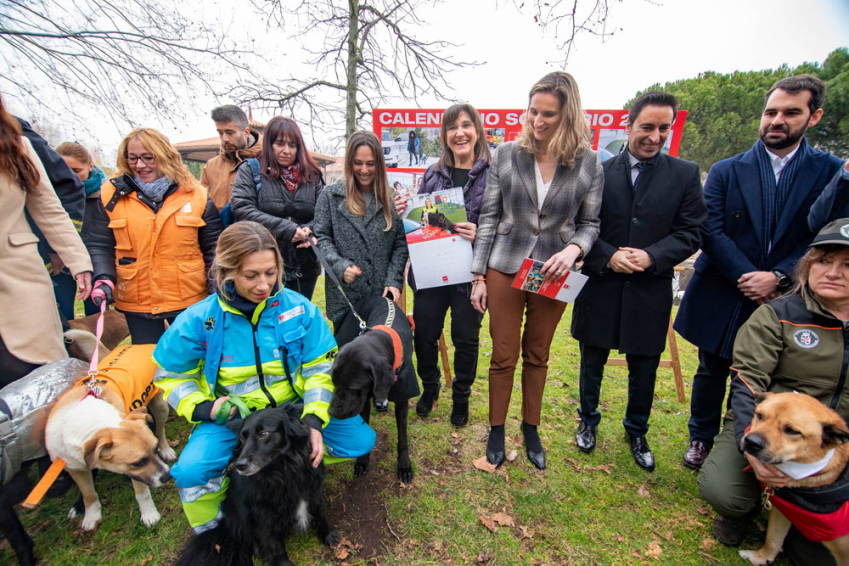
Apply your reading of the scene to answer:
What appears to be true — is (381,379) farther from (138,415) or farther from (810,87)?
(810,87)

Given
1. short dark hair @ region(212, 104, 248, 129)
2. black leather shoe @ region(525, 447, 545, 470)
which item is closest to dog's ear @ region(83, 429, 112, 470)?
black leather shoe @ region(525, 447, 545, 470)

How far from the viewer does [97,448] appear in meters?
2.05

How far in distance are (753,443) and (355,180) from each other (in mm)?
3052

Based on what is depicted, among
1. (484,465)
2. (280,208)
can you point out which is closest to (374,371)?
(484,465)

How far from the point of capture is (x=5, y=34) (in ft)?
18.9

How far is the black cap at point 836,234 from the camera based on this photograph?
1.88 m

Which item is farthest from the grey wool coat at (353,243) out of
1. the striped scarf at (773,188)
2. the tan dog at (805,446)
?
the striped scarf at (773,188)

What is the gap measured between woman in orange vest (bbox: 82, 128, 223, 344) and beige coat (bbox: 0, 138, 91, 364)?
30cm

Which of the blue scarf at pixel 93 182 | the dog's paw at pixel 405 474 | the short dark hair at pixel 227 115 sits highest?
the short dark hair at pixel 227 115

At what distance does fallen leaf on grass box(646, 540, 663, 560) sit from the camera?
7.23 feet

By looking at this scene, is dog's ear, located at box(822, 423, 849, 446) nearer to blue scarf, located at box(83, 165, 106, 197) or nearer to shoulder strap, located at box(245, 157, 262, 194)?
shoulder strap, located at box(245, 157, 262, 194)

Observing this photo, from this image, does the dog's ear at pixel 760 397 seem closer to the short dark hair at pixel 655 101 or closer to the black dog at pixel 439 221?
the short dark hair at pixel 655 101

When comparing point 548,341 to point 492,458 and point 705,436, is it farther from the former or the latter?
point 705,436

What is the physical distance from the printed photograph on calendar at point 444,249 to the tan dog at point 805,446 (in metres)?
1.91
